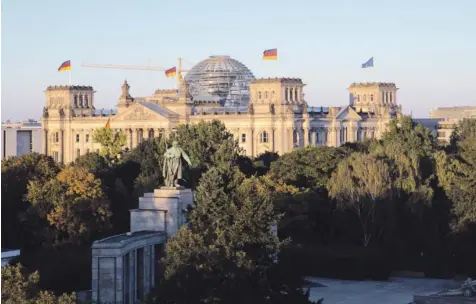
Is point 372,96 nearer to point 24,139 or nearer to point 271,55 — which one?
point 271,55

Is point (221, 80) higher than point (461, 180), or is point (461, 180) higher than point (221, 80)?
point (221, 80)

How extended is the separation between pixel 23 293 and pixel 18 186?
3779 centimetres

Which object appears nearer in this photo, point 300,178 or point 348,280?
point 348,280

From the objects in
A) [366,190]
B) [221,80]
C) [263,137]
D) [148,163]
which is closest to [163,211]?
[366,190]

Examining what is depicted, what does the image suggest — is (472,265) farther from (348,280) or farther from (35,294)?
(35,294)

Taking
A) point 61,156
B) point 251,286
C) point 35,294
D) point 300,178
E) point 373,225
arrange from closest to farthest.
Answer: point 35,294, point 251,286, point 373,225, point 300,178, point 61,156

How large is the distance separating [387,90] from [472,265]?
390 ft

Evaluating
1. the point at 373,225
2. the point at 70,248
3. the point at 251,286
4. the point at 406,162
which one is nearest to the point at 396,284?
the point at 373,225

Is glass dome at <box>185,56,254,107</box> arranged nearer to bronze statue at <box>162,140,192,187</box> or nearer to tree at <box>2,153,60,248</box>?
tree at <box>2,153,60,248</box>

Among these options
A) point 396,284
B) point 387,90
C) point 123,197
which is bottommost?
point 396,284

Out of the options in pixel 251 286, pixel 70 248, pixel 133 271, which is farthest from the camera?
pixel 70 248

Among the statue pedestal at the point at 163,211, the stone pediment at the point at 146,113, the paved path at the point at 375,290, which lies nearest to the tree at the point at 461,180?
the paved path at the point at 375,290

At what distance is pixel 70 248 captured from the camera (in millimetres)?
56062

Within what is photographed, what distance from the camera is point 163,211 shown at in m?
43.5
